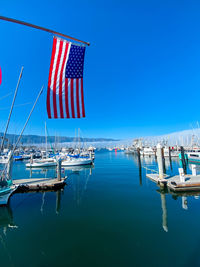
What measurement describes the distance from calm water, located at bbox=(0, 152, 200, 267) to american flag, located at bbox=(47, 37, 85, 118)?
7.30 metres

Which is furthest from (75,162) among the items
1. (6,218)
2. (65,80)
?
(65,80)

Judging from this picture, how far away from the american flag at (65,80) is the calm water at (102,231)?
730cm

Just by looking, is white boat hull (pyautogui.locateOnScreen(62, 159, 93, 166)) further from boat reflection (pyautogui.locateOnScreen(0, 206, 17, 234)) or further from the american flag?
the american flag

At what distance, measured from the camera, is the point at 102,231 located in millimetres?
8344

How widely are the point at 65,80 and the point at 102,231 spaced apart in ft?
31.8

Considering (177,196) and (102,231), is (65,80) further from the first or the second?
(177,196)

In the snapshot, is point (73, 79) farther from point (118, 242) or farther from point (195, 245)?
point (195, 245)

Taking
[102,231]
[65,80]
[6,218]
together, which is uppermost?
[65,80]

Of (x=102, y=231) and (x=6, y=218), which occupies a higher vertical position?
(x=102, y=231)

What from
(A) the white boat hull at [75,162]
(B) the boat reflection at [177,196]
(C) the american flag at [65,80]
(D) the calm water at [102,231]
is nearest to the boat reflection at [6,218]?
(D) the calm water at [102,231]

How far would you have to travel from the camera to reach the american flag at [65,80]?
7.59 metres

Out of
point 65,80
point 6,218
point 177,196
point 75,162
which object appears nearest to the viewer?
point 65,80

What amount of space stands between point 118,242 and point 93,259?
68.4 inches

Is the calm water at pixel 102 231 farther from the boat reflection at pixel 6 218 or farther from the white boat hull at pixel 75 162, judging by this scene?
the white boat hull at pixel 75 162
